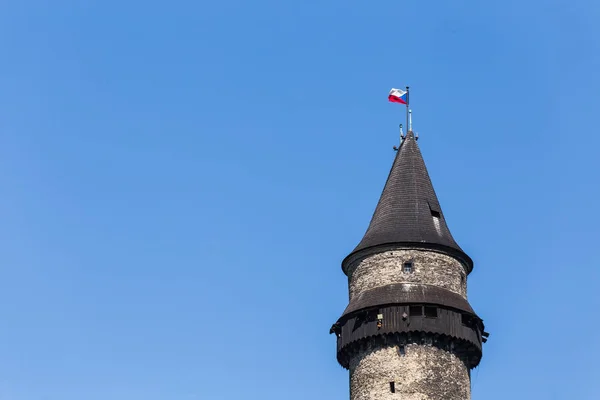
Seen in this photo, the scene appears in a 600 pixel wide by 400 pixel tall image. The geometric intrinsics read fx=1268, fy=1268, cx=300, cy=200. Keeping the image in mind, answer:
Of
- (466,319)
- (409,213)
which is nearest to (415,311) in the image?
(466,319)

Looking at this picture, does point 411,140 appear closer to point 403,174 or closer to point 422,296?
point 403,174

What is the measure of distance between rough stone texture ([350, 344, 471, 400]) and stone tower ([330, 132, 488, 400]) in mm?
42

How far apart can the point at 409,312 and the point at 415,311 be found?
0.34 m

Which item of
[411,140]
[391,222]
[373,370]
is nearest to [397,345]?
[373,370]

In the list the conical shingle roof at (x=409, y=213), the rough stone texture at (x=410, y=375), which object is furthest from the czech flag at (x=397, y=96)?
the rough stone texture at (x=410, y=375)

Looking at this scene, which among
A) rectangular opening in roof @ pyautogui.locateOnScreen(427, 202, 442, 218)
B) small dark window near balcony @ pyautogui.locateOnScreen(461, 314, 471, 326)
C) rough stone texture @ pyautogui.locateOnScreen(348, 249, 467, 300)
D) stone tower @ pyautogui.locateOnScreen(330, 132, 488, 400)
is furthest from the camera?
rectangular opening in roof @ pyautogui.locateOnScreen(427, 202, 442, 218)

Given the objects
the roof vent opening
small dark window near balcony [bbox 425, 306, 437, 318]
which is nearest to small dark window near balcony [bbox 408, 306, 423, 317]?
small dark window near balcony [bbox 425, 306, 437, 318]

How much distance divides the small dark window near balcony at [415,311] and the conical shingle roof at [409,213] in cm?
307

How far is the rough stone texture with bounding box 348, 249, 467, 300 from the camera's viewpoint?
2227 inches

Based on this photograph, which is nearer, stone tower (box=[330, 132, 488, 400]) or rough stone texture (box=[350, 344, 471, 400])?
rough stone texture (box=[350, 344, 471, 400])

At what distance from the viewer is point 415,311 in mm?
55469

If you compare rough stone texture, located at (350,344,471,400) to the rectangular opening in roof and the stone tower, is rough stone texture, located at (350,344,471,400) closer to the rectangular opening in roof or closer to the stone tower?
the stone tower

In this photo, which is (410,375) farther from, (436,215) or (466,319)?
(436,215)

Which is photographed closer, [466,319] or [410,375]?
[410,375]
